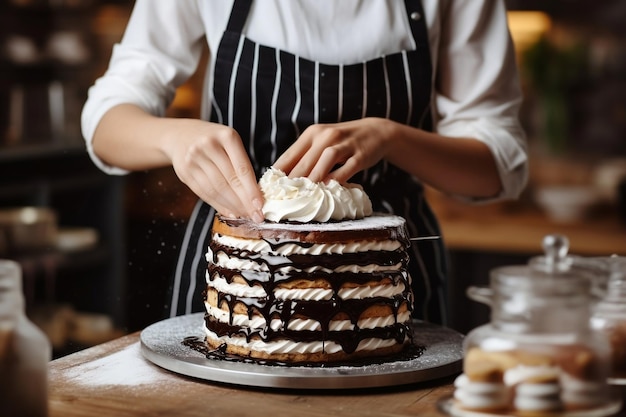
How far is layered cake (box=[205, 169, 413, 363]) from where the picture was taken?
139 cm

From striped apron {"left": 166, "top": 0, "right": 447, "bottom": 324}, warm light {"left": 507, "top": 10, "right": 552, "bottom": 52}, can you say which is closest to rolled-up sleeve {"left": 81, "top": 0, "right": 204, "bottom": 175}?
striped apron {"left": 166, "top": 0, "right": 447, "bottom": 324}

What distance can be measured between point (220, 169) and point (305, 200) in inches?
6.3

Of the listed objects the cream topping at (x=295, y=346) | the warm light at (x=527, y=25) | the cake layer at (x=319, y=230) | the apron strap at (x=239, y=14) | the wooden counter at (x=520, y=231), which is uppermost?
the warm light at (x=527, y=25)

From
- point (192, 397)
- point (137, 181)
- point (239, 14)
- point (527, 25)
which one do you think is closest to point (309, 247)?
point (192, 397)

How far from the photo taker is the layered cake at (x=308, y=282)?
4.57 feet

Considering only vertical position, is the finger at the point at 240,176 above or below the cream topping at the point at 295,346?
above

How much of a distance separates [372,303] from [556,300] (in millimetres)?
392

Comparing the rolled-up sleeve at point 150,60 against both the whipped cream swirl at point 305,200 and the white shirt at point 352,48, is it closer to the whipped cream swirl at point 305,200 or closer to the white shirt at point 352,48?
the white shirt at point 352,48

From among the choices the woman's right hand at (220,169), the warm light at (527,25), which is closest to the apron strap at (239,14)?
the woman's right hand at (220,169)

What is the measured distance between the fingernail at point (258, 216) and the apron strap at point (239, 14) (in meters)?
0.58

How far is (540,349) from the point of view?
1088 millimetres

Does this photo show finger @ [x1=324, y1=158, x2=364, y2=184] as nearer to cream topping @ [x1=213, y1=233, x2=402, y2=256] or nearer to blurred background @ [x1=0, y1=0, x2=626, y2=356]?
cream topping @ [x1=213, y1=233, x2=402, y2=256]

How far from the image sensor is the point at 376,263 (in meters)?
1.44

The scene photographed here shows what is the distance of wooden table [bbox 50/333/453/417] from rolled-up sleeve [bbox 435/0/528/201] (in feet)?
2.32
